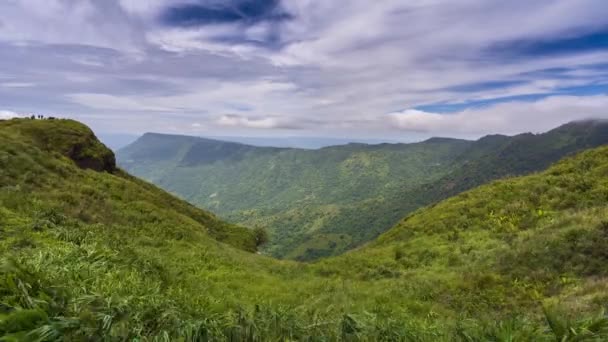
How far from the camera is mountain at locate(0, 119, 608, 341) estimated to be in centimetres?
509

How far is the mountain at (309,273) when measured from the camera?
509 centimetres

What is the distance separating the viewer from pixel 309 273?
20.5 metres

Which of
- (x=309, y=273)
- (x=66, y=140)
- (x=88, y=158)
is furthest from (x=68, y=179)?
(x=309, y=273)

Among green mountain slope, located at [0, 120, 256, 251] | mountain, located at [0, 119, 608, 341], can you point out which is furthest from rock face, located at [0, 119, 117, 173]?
mountain, located at [0, 119, 608, 341]

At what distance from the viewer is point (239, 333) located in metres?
5.35

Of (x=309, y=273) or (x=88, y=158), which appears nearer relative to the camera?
(x=309, y=273)

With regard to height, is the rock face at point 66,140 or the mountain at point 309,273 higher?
the rock face at point 66,140

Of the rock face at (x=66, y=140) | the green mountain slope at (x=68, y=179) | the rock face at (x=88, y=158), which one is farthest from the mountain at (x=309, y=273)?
the rock face at (x=88, y=158)

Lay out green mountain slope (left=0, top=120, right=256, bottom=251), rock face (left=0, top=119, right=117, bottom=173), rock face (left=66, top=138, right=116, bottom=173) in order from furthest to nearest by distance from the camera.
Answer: rock face (left=66, top=138, right=116, bottom=173)
rock face (left=0, top=119, right=117, bottom=173)
green mountain slope (left=0, top=120, right=256, bottom=251)

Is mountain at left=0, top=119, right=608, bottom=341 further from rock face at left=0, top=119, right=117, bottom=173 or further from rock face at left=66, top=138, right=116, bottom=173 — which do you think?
rock face at left=66, top=138, right=116, bottom=173

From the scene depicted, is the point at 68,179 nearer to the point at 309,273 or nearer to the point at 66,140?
the point at 66,140

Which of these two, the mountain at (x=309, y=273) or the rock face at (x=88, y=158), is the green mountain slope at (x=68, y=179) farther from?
the mountain at (x=309, y=273)

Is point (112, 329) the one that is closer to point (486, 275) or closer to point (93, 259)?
point (93, 259)

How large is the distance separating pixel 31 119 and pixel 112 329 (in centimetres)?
4928
